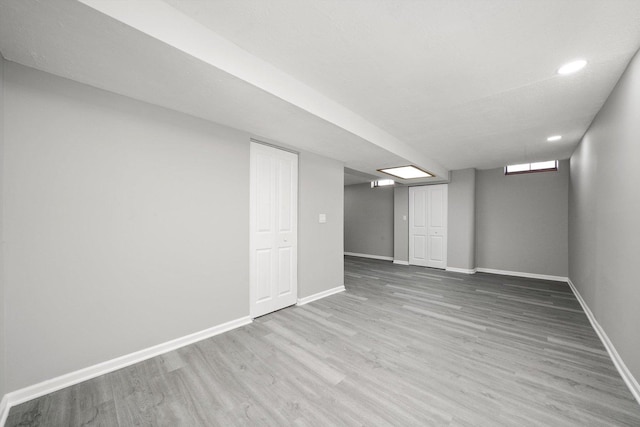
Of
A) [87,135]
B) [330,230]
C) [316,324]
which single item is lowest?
[316,324]

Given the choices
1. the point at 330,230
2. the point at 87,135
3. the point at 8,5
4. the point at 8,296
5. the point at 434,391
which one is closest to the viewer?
the point at 8,5

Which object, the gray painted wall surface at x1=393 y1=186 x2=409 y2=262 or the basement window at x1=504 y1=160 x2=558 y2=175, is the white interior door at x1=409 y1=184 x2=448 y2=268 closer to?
the gray painted wall surface at x1=393 y1=186 x2=409 y2=262

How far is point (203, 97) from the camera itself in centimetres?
205

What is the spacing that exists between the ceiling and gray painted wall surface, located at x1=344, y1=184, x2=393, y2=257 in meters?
5.05

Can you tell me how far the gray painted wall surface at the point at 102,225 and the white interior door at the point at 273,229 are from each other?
41cm

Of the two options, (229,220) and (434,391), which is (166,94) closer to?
(229,220)

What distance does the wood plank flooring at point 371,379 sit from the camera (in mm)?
1555

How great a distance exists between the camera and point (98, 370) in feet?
6.35

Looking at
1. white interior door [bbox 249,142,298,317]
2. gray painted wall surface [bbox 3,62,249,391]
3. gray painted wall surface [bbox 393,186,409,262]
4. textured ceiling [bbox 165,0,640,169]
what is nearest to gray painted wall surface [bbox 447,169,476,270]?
gray painted wall surface [bbox 393,186,409,262]

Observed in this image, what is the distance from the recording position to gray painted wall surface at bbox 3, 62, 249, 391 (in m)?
1.67

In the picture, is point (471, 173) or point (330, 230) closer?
point (330, 230)

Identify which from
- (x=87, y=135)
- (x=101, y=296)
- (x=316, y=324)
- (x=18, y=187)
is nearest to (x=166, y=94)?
(x=87, y=135)

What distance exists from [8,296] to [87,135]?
1.25m

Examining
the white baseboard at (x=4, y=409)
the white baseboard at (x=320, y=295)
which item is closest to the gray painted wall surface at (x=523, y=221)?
the white baseboard at (x=320, y=295)
